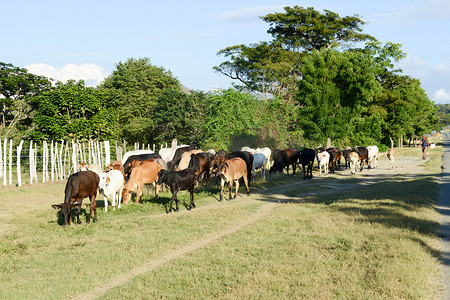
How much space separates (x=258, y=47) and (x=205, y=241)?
1652 inches

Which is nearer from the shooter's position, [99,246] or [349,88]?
[99,246]

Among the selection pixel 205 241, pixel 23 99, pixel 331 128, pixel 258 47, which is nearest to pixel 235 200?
pixel 205 241

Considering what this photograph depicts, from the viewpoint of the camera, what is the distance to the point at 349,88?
3712cm

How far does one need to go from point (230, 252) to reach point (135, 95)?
1499 inches

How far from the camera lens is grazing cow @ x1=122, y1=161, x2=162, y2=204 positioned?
1681cm

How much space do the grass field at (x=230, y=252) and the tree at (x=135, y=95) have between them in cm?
2717

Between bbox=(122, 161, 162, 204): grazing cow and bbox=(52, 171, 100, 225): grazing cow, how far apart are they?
2.54 meters

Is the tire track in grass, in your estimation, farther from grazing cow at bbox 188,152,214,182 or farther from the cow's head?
grazing cow at bbox 188,152,214,182

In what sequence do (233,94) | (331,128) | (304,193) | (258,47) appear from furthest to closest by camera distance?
(258,47) < (233,94) < (331,128) < (304,193)

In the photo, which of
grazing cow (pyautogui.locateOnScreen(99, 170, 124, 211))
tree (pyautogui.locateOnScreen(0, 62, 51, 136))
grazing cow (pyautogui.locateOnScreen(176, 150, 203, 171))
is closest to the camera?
grazing cow (pyautogui.locateOnScreen(99, 170, 124, 211))

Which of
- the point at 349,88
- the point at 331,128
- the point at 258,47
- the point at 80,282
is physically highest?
the point at 258,47

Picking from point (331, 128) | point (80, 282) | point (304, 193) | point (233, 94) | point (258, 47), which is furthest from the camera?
point (258, 47)

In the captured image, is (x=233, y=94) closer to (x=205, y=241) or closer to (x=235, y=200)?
(x=235, y=200)

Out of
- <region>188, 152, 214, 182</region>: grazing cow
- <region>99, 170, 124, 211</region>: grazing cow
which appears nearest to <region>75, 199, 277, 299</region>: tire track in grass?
<region>99, 170, 124, 211</region>: grazing cow
